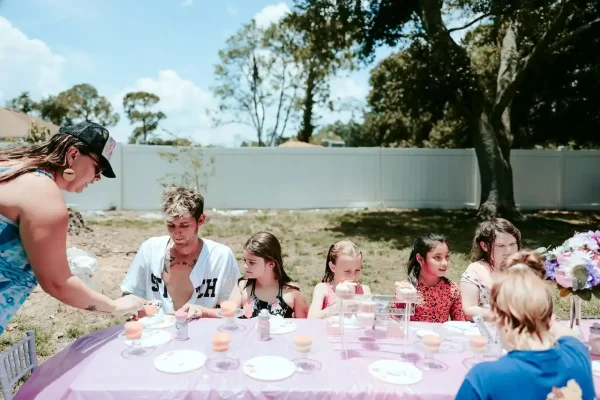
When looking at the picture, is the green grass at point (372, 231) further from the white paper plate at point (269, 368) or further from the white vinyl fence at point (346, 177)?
the white paper plate at point (269, 368)

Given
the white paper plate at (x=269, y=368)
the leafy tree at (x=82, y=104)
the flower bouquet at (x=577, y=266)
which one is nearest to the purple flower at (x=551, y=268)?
the flower bouquet at (x=577, y=266)

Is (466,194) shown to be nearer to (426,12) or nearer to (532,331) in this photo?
(426,12)

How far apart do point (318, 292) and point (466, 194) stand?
40.4 ft

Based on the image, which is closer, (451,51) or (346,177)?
(451,51)

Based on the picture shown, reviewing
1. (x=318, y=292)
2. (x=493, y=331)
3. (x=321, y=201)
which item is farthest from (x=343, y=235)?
(x=493, y=331)

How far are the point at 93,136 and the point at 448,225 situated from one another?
9.69 m

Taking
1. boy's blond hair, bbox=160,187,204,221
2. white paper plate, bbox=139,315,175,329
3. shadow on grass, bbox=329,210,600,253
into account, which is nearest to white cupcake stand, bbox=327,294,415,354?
white paper plate, bbox=139,315,175,329

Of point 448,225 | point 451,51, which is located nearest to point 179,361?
point 448,225

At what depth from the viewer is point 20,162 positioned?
6.15 feet

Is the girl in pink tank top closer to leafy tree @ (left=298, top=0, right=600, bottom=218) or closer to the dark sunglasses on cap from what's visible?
the dark sunglasses on cap

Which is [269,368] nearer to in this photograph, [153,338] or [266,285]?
[153,338]

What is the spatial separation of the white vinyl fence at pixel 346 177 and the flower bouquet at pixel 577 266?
37.8 feet

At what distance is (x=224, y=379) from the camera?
1.80 meters

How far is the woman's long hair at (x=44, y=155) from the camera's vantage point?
1.86 metres
